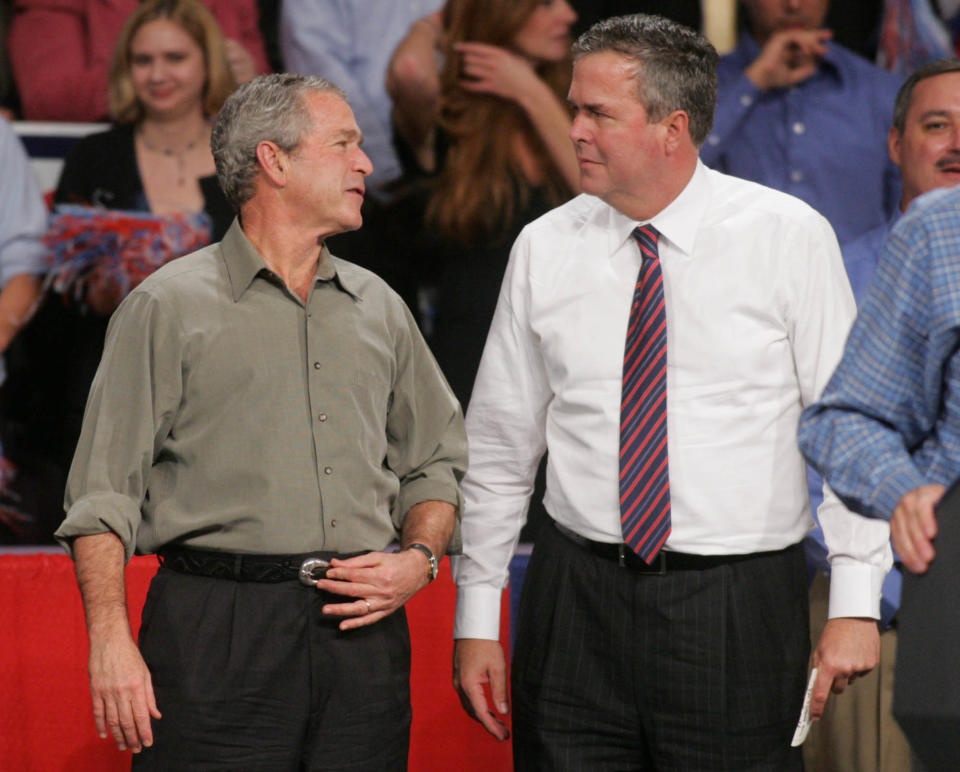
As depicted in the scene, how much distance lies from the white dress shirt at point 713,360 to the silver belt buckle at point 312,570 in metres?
0.41

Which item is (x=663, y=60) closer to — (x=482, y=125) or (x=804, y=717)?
(x=804, y=717)

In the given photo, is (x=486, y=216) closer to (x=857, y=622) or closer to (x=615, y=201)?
(x=615, y=201)

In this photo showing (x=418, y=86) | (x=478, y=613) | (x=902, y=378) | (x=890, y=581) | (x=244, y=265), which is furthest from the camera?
(x=418, y=86)

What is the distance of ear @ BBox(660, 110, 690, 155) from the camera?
2.18m

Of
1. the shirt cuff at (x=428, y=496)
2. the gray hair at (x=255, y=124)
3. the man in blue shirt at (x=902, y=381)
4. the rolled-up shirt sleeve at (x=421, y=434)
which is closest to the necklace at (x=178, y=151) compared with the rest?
the gray hair at (x=255, y=124)

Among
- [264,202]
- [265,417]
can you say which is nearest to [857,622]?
[265,417]

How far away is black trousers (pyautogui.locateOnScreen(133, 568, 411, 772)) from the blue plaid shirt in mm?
828

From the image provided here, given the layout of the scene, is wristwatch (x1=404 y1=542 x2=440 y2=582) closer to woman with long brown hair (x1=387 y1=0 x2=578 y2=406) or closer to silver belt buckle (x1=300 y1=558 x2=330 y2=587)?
silver belt buckle (x1=300 y1=558 x2=330 y2=587)

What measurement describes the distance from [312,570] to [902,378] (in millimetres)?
926

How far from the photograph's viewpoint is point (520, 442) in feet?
7.54

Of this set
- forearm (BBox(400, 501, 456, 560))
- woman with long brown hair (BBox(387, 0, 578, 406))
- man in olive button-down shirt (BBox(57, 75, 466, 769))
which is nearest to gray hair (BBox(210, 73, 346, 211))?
man in olive button-down shirt (BBox(57, 75, 466, 769))

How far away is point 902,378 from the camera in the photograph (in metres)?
1.53

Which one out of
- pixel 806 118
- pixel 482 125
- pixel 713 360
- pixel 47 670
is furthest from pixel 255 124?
pixel 806 118

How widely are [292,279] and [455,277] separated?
1525 millimetres
